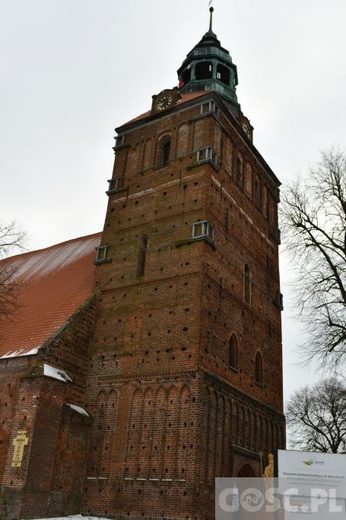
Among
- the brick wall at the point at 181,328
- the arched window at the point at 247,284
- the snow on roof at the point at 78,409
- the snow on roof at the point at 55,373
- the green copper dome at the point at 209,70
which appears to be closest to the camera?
the brick wall at the point at 181,328

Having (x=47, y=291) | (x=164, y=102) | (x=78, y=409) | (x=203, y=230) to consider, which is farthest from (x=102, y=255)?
(x=164, y=102)

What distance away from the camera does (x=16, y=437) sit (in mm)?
14867

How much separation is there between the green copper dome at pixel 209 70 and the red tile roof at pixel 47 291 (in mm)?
7934

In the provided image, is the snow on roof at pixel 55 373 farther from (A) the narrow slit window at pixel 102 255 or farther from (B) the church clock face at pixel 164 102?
(B) the church clock face at pixel 164 102

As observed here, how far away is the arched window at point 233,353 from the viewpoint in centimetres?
1759

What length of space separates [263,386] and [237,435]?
307 centimetres

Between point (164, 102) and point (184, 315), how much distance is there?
9.77 m

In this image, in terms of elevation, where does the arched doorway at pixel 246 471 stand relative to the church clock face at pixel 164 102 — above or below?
below

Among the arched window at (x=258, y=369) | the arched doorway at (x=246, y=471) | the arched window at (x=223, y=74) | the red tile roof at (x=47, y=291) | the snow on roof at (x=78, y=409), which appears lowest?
the arched doorway at (x=246, y=471)

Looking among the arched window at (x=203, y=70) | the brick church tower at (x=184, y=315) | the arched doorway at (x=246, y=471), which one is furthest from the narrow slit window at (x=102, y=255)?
the arched window at (x=203, y=70)

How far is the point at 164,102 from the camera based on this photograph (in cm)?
2200

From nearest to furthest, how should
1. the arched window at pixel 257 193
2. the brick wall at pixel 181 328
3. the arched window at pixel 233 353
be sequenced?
the brick wall at pixel 181 328, the arched window at pixel 233 353, the arched window at pixel 257 193

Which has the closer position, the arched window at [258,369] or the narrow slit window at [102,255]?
the arched window at [258,369]

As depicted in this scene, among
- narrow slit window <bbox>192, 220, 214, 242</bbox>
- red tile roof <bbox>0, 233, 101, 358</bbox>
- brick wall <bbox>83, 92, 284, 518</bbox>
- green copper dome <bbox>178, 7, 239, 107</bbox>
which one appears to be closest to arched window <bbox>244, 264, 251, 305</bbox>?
brick wall <bbox>83, 92, 284, 518</bbox>
